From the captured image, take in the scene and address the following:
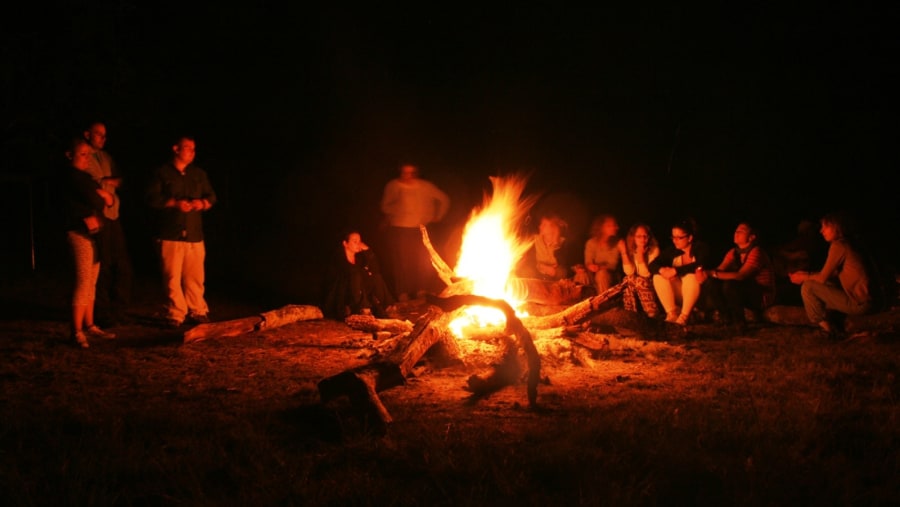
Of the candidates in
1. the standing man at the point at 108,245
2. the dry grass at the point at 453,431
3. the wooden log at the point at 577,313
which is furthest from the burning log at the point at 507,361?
the standing man at the point at 108,245

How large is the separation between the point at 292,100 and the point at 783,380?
12.9 metres

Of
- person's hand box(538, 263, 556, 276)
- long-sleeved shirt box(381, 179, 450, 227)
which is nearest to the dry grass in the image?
person's hand box(538, 263, 556, 276)

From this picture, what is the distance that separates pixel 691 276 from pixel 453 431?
180 inches

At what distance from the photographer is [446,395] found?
4.86 meters

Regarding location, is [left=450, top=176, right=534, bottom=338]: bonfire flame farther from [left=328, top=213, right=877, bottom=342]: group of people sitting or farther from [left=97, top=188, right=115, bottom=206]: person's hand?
[left=97, top=188, right=115, bottom=206]: person's hand

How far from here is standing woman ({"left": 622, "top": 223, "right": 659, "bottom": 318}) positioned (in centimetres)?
782

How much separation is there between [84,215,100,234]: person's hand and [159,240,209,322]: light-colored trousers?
96 centimetres

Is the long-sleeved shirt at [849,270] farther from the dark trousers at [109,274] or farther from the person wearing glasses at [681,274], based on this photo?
the dark trousers at [109,274]

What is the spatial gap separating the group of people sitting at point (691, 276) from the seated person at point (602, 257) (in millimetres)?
13

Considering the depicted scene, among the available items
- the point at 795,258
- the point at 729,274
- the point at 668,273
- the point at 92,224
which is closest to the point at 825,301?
the point at 729,274

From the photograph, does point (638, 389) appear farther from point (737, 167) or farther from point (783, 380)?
point (737, 167)

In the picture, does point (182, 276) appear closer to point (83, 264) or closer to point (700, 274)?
point (83, 264)

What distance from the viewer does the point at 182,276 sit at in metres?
7.38

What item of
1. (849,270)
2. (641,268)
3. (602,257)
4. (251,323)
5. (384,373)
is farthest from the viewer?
(602,257)
